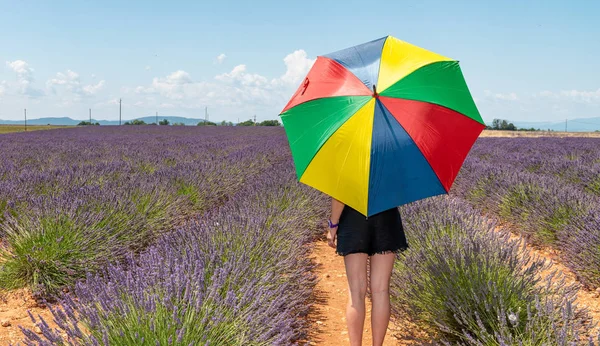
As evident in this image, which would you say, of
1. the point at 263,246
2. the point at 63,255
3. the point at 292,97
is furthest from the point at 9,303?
the point at 292,97

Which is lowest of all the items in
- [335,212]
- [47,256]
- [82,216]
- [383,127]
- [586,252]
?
[47,256]

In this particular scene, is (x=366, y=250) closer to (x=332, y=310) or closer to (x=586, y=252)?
(x=332, y=310)

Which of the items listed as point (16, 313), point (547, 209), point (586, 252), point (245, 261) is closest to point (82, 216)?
point (16, 313)

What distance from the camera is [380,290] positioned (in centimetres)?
240

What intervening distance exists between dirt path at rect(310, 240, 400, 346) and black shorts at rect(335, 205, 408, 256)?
1033mm

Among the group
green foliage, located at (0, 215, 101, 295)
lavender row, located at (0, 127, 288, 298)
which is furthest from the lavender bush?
green foliage, located at (0, 215, 101, 295)

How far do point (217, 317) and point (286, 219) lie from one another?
2.60 metres

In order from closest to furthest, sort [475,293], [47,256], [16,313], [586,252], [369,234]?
[369,234]
[475,293]
[16,313]
[47,256]
[586,252]

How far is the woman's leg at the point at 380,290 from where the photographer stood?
7.78 feet

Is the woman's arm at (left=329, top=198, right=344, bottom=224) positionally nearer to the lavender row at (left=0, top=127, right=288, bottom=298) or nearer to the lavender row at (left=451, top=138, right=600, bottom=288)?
the lavender row at (left=0, top=127, right=288, bottom=298)

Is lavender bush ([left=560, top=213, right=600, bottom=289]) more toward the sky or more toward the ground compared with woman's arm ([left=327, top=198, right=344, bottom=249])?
more toward the ground

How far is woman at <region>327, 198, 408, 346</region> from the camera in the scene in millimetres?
2316

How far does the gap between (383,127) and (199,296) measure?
1096mm

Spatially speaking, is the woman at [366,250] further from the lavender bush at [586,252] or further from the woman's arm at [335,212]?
the lavender bush at [586,252]
